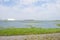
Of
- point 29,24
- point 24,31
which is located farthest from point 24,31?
point 29,24

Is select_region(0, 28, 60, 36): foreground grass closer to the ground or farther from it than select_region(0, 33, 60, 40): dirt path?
farther from it

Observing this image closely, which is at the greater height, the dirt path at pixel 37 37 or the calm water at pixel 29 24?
the calm water at pixel 29 24

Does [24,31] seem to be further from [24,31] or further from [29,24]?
[29,24]

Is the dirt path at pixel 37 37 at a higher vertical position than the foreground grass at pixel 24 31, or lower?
lower

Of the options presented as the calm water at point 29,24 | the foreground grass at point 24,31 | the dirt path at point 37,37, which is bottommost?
the dirt path at point 37,37

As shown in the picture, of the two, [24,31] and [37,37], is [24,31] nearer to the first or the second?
[24,31]

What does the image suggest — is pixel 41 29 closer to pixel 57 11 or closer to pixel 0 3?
pixel 57 11

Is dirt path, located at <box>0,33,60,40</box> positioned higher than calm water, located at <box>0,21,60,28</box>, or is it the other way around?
calm water, located at <box>0,21,60,28</box>

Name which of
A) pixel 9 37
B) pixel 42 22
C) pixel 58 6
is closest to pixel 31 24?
pixel 42 22

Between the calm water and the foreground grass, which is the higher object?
the calm water

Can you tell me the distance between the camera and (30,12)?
6.11 feet

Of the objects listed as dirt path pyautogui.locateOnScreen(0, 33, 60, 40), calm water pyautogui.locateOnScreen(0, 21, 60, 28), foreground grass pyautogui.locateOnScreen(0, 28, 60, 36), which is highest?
calm water pyautogui.locateOnScreen(0, 21, 60, 28)

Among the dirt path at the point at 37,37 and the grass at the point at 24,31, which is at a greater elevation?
the grass at the point at 24,31

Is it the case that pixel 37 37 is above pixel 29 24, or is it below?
below
